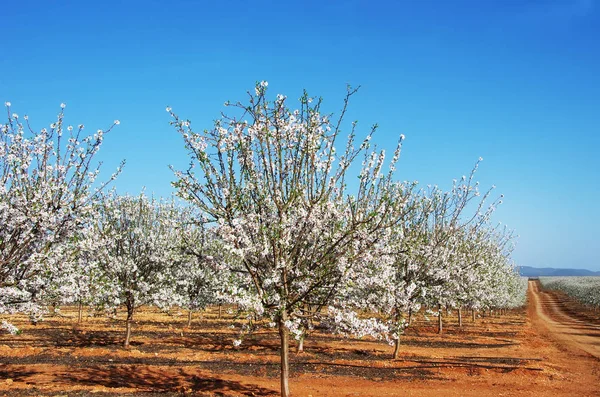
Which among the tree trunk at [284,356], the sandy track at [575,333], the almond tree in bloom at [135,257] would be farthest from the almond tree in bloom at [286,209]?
the sandy track at [575,333]

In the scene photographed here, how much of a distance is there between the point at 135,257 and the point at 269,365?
10319mm

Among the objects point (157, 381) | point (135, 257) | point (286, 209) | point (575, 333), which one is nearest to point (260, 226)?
point (286, 209)

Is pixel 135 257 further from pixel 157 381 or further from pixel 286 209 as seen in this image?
pixel 286 209

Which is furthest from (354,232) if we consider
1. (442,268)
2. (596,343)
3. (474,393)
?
(596,343)

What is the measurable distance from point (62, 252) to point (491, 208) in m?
21.3

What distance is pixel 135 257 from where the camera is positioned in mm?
27578

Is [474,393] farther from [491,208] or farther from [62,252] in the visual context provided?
[62,252]

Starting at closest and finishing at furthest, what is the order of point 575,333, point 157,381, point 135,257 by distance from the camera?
point 157,381 → point 135,257 → point 575,333

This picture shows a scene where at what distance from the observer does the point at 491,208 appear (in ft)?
84.5

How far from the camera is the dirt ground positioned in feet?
61.7

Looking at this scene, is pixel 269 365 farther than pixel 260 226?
Yes

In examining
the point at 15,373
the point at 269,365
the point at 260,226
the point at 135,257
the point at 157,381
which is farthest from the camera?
the point at 135,257

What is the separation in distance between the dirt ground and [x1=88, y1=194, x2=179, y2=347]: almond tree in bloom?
3162 millimetres

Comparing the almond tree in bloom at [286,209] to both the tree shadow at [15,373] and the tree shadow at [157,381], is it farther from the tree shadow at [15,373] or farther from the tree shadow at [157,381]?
the tree shadow at [15,373]
